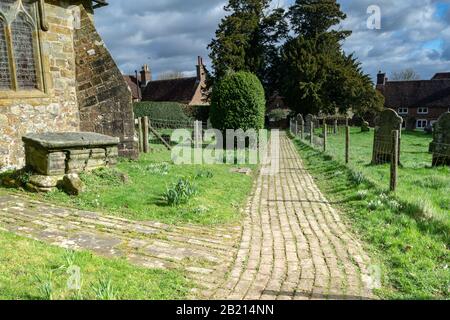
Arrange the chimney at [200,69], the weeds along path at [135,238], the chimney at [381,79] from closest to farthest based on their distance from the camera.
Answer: the weeds along path at [135,238]
the chimney at [200,69]
the chimney at [381,79]

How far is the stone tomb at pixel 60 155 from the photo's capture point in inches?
276

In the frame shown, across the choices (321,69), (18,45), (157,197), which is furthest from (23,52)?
(321,69)

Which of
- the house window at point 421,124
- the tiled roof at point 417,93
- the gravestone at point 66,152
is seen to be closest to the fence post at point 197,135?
the gravestone at point 66,152

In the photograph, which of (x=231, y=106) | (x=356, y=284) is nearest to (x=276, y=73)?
(x=231, y=106)

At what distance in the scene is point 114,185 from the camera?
7.63m

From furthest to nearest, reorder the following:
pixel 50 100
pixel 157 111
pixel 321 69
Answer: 1. pixel 321 69
2. pixel 157 111
3. pixel 50 100

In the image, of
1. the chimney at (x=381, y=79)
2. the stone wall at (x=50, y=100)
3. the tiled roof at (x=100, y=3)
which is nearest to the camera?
the stone wall at (x=50, y=100)

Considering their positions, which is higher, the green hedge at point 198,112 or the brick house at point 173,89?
the brick house at point 173,89

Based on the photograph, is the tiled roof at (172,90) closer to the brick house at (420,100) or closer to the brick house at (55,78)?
the brick house at (420,100)

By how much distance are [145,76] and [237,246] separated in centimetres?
5765

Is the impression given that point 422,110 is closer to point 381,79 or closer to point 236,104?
point 381,79

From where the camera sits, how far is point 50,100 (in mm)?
9695

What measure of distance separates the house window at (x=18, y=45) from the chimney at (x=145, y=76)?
5012 centimetres
